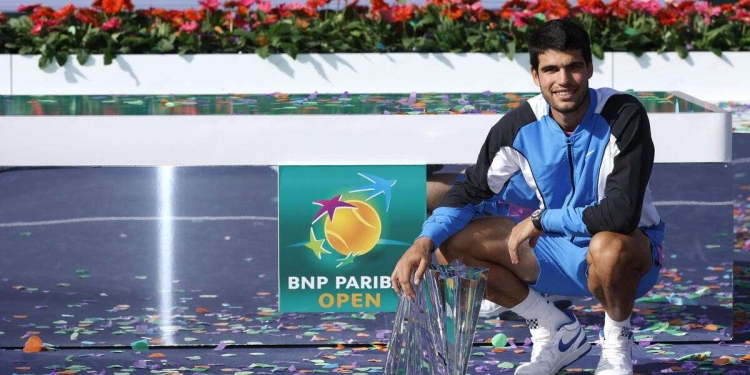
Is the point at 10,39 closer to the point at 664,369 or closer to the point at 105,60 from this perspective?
the point at 105,60

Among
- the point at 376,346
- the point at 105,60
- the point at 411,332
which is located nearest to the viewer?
the point at 411,332

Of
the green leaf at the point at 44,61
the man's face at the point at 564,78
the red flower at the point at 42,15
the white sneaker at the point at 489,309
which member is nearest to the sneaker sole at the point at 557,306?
the white sneaker at the point at 489,309

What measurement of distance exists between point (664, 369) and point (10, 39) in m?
4.56

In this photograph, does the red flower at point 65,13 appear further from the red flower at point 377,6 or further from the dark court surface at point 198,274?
the dark court surface at point 198,274

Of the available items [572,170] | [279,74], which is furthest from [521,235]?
[279,74]

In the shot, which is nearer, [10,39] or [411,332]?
[411,332]

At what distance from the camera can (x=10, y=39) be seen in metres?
7.70

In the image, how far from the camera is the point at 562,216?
4.11 m

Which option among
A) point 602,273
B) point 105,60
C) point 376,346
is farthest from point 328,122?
point 105,60

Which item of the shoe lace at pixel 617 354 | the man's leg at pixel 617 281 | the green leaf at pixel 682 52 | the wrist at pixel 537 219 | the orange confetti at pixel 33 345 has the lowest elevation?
the orange confetti at pixel 33 345

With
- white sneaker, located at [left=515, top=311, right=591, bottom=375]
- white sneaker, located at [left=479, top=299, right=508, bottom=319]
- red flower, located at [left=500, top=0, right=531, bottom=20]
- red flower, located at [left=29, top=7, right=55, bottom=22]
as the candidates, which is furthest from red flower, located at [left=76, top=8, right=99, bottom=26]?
white sneaker, located at [left=515, top=311, right=591, bottom=375]

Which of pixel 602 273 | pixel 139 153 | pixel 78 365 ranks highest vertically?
pixel 139 153

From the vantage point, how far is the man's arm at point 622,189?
4012 millimetres

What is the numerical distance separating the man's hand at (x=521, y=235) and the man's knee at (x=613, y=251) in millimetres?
185
